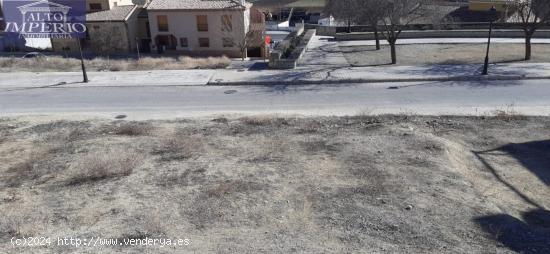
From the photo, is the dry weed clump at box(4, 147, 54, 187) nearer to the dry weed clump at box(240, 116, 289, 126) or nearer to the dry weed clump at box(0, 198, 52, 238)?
the dry weed clump at box(0, 198, 52, 238)

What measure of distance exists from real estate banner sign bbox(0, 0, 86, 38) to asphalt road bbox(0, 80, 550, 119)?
20669mm

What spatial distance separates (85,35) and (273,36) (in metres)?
23.4

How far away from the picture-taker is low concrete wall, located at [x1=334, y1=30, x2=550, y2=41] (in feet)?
127

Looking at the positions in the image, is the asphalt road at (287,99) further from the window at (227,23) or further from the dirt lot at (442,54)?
the window at (227,23)

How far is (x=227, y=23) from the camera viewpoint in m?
41.8

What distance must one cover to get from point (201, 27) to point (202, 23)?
375mm

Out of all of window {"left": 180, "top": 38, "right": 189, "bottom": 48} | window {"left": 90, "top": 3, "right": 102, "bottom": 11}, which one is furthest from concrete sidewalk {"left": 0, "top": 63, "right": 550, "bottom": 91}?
window {"left": 90, "top": 3, "right": 102, "bottom": 11}

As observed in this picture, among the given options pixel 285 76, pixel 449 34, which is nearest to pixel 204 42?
pixel 285 76

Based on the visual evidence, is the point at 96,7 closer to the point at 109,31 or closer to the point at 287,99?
the point at 109,31

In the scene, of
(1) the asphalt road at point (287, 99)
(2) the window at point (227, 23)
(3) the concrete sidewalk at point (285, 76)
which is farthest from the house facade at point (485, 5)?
(1) the asphalt road at point (287, 99)

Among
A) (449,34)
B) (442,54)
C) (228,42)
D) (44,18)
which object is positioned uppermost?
(44,18)

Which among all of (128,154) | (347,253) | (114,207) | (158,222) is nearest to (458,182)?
(347,253)

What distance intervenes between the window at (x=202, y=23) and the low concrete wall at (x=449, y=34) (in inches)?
453

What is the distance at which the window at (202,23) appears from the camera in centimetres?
4191
